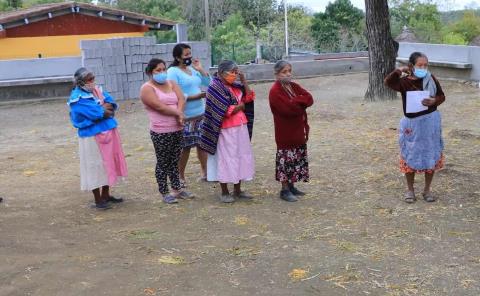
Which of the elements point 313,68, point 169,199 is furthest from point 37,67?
point 169,199

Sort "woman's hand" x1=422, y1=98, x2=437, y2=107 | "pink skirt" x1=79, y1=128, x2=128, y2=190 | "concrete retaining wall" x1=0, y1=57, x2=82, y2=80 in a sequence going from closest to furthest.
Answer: "woman's hand" x1=422, y1=98, x2=437, y2=107 → "pink skirt" x1=79, y1=128, x2=128, y2=190 → "concrete retaining wall" x1=0, y1=57, x2=82, y2=80

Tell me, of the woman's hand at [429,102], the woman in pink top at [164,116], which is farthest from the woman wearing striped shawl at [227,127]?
the woman's hand at [429,102]

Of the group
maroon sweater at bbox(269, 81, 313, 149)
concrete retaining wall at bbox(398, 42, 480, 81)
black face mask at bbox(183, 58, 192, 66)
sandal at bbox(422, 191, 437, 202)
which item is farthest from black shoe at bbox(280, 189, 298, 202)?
concrete retaining wall at bbox(398, 42, 480, 81)

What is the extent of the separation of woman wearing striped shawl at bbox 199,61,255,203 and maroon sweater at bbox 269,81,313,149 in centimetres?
34

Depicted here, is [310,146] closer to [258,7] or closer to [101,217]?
[101,217]

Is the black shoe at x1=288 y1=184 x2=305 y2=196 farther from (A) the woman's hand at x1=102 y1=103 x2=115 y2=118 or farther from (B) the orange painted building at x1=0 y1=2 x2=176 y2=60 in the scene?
(B) the orange painted building at x1=0 y1=2 x2=176 y2=60

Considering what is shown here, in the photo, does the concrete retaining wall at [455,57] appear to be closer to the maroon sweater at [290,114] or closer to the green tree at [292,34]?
the green tree at [292,34]

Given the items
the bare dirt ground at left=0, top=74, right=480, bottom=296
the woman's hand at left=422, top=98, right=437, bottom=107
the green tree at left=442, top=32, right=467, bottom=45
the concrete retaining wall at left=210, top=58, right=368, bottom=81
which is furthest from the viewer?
the green tree at left=442, top=32, right=467, bottom=45

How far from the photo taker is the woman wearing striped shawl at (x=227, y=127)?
238 inches

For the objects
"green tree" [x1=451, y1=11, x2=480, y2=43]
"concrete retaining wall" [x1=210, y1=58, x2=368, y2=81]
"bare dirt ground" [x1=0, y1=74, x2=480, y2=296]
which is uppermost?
"green tree" [x1=451, y1=11, x2=480, y2=43]

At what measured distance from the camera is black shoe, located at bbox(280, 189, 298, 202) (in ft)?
20.6

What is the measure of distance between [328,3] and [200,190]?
74.3ft

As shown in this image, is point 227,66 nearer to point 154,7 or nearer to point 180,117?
point 180,117

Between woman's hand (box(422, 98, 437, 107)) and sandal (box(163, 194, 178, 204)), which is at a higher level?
woman's hand (box(422, 98, 437, 107))
